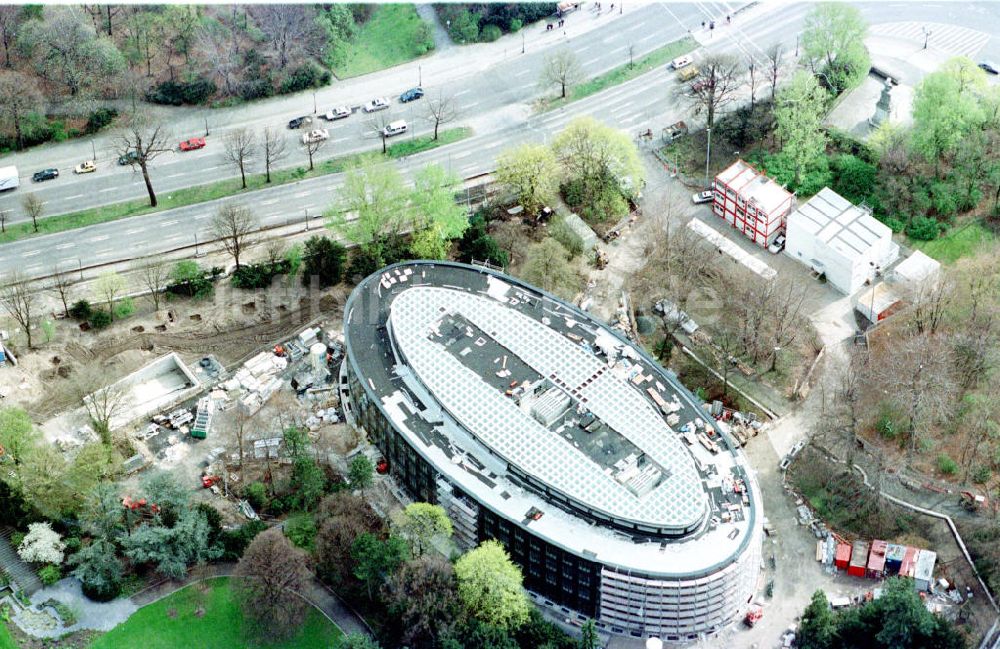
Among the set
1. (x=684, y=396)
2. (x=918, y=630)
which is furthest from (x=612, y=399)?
(x=918, y=630)

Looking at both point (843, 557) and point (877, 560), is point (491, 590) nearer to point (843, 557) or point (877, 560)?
point (843, 557)

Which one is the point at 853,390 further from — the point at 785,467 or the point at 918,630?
the point at 918,630

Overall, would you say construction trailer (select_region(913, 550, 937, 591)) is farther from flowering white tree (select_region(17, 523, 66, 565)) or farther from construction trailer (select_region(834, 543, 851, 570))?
flowering white tree (select_region(17, 523, 66, 565))

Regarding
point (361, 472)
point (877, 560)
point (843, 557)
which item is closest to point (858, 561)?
point (843, 557)

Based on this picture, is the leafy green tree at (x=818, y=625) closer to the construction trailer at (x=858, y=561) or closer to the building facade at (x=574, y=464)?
the building facade at (x=574, y=464)

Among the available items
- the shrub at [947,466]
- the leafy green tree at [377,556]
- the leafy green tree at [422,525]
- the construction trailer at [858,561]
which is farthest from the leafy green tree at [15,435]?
the shrub at [947,466]
